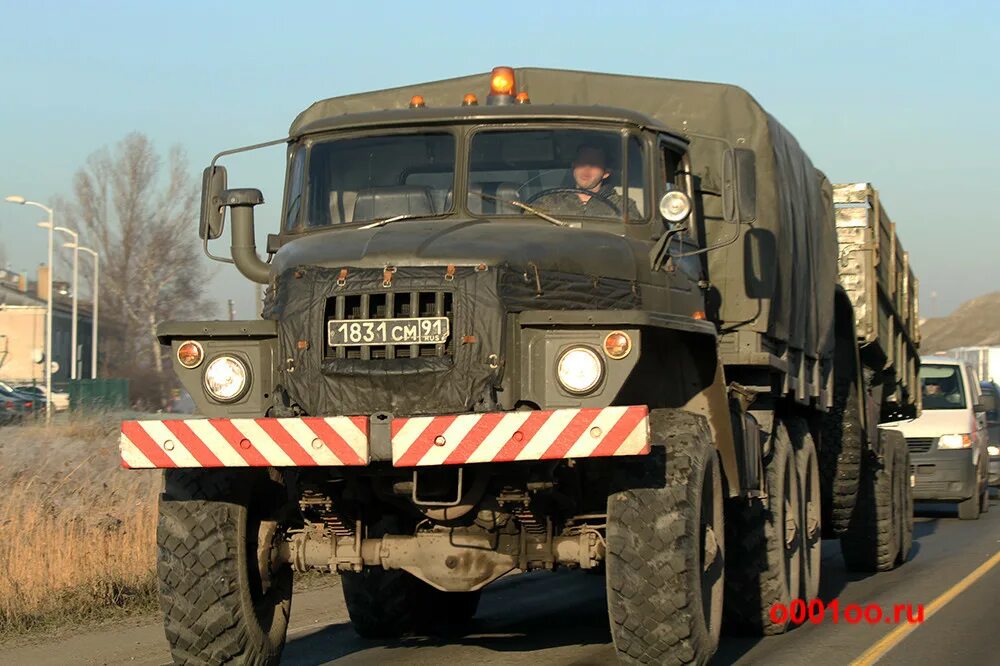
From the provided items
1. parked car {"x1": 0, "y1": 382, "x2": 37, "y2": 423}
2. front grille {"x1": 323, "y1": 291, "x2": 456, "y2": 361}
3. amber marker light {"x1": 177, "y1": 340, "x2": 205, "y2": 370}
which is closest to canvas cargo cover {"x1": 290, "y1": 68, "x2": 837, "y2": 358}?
front grille {"x1": 323, "y1": 291, "x2": 456, "y2": 361}

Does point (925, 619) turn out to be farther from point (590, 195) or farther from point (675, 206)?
point (590, 195)

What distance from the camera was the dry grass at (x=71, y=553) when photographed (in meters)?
11.2

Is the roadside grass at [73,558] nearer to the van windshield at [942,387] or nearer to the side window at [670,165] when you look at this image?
the side window at [670,165]

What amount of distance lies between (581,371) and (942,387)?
15778 millimetres

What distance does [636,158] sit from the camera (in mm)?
8820

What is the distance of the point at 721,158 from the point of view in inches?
378

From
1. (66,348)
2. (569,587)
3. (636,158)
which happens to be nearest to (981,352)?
(569,587)

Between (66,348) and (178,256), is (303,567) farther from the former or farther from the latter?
(66,348)

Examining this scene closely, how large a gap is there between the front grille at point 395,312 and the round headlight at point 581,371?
21.7 inches

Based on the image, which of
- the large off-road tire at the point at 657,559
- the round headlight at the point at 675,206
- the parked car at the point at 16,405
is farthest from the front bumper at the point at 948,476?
the parked car at the point at 16,405

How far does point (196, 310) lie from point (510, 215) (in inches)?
2549

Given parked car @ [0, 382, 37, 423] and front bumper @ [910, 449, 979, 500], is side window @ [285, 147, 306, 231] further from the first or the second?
parked car @ [0, 382, 37, 423]

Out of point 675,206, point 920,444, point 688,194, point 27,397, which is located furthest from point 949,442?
point 27,397
